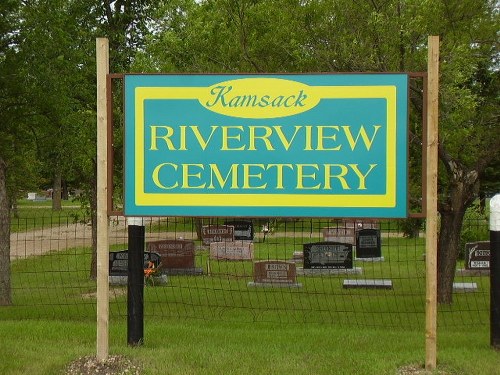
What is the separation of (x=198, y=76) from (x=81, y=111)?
9617 mm

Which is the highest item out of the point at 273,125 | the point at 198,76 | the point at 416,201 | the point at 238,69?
the point at 238,69

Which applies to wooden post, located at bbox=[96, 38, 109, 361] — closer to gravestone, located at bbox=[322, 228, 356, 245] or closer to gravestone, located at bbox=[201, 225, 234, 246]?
gravestone, located at bbox=[201, 225, 234, 246]

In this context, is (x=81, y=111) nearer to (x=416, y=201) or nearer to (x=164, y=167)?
(x=416, y=201)

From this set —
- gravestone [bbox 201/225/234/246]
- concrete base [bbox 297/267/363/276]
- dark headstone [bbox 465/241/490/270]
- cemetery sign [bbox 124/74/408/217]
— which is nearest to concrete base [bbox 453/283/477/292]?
dark headstone [bbox 465/241/490/270]

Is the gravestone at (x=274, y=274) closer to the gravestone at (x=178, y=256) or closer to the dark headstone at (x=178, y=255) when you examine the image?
the gravestone at (x=178, y=256)

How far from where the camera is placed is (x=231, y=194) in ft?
20.7

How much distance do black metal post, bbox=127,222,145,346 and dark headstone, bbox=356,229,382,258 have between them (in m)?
16.0

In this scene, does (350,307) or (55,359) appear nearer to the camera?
(55,359)

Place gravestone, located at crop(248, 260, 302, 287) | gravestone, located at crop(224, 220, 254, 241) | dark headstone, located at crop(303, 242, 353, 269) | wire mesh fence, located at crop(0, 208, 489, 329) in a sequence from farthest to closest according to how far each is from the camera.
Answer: gravestone, located at crop(224, 220, 254, 241), dark headstone, located at crop(303, 242, 353, 269), gravestone, located at crop(248, 260, 302, 287), wire mesh fence, located at crop(0, 208, 489, 329)

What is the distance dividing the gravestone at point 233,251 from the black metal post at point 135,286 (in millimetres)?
14858

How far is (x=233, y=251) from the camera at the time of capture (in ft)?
73.5

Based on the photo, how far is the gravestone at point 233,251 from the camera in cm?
2211

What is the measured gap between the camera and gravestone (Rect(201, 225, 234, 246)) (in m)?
26.9

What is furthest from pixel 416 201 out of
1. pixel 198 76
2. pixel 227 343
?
pixel 198 76
